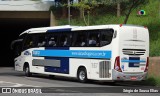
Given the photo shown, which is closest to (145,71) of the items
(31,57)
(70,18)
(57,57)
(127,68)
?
(127,68)

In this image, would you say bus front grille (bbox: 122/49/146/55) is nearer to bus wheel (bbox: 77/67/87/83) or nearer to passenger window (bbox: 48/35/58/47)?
bus wheel (bbox: 77/67/87/83)

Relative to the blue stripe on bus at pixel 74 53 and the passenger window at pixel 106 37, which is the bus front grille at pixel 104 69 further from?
the passenger window at pixel 106 37

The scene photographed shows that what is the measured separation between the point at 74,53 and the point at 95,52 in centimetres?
204

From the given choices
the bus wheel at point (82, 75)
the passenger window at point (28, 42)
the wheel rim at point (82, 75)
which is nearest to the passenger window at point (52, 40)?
the passenger window at point (28, 42)

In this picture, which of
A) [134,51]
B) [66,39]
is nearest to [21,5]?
[66,39]

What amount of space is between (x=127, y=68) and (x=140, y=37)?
1760 millimetres

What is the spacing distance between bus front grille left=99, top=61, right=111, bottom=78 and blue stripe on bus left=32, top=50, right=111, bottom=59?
354 mm

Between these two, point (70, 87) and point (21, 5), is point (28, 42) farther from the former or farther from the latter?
point (21, 5)

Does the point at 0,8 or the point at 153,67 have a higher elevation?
the point at 0,8

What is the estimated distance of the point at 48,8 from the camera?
140ft

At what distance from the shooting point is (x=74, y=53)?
968 inches

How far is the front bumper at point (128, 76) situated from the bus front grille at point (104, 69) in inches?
17.0

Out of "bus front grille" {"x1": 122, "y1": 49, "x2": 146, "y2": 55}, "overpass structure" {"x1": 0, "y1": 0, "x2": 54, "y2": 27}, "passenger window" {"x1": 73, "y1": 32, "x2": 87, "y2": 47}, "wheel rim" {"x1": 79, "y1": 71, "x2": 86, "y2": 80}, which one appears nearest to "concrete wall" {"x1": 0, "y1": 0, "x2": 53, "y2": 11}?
"overpass structure" {"x1": 0, "y1": 0, "x2": 54, "y2": 27}

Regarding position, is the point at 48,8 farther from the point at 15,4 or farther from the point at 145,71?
the point at 145,71
